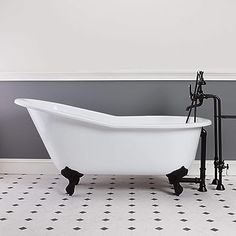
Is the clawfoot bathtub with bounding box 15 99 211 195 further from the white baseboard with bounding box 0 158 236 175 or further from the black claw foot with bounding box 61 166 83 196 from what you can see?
the white baseboard with bounding box 0 158 236 175

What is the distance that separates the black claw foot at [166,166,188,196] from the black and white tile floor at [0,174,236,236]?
2.4 inches

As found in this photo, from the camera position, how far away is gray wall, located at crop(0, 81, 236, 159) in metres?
4.13

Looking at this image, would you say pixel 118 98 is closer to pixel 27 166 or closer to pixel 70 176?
pixel 70 176
